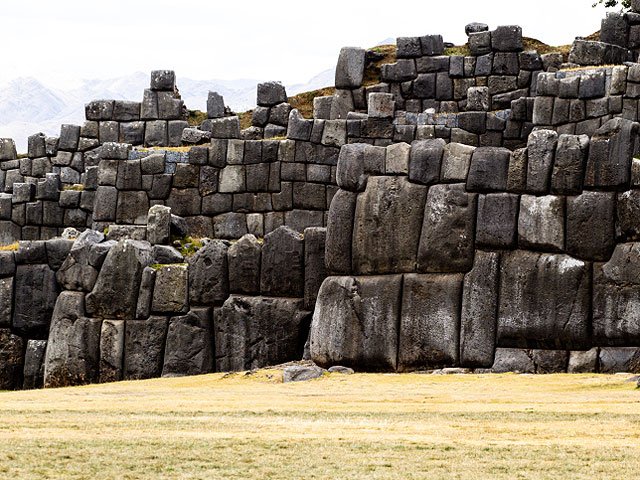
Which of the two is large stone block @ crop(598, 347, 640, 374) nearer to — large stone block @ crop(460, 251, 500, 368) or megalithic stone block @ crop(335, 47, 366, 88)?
large stone block @ crop(460, 251, 500, 368)

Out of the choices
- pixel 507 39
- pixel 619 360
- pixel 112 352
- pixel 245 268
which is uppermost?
pixel 507 39

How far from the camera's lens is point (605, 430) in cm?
1543

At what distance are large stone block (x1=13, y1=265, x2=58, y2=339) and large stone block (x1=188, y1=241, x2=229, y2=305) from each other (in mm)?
4011

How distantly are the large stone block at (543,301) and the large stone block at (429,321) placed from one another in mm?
993

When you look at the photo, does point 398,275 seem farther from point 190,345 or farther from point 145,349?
point 145,349

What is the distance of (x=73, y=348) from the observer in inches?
Answer: 1110

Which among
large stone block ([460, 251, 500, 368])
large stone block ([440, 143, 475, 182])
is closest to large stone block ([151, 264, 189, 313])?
large stone block ([440, 143, 475, 182])

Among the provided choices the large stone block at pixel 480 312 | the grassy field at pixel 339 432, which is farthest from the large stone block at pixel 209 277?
the large stone block at pixel 480 312

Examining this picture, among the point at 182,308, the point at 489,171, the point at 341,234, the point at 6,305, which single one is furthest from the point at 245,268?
the point at 489,171

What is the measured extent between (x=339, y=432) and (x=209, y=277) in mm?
12910

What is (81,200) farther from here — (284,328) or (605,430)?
(605,430)

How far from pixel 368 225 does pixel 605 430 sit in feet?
35.3

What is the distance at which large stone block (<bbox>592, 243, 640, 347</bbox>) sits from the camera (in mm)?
22875

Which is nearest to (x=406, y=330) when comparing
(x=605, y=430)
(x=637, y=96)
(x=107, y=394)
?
(x=107, y=394)
